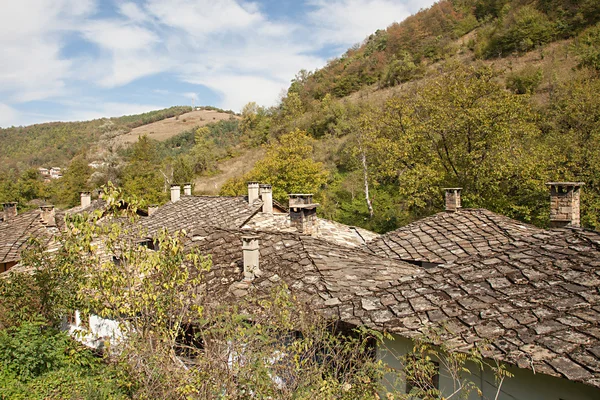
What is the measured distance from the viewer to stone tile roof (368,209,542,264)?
1270 centimetres

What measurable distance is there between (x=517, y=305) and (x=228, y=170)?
51045mm

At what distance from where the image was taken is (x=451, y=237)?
13672mm

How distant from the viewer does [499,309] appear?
6.24m

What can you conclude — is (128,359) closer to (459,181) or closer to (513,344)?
(513,344)

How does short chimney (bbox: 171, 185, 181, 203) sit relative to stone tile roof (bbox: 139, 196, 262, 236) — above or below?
above

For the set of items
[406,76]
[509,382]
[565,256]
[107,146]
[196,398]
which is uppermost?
[406,76]

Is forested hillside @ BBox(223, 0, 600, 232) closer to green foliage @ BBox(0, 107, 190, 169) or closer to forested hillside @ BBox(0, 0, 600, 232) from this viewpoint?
forested hillside @ BBox(0, 0, 600, 232)

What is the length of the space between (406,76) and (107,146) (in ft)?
136

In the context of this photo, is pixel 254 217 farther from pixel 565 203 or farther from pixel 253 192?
pixel 565 203

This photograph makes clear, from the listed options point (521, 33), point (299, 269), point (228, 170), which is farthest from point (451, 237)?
point (228, 170)

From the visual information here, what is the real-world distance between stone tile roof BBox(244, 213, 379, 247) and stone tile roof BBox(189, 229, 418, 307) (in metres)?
4.04

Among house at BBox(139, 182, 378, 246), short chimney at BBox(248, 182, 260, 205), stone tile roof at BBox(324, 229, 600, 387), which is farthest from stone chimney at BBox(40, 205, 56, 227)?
stone tile roof at BBox(324, 229, 600, 387)

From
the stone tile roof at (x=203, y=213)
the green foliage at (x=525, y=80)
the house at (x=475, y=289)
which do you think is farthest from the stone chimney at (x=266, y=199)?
the green foliage at (x=525, y=80)

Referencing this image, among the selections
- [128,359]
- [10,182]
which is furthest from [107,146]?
[128,359]
